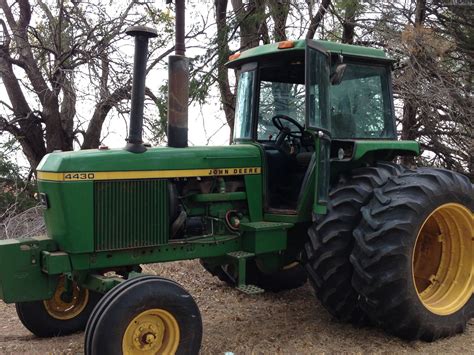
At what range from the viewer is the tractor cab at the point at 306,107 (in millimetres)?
4531

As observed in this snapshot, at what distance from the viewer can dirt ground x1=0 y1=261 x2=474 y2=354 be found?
4367mm

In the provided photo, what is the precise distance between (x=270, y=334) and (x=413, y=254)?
135 centimetres

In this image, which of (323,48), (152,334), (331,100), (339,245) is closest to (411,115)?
(331,100)

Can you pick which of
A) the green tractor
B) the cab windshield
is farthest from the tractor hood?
the cab windshield

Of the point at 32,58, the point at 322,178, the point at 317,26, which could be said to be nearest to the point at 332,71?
the point at 322,178

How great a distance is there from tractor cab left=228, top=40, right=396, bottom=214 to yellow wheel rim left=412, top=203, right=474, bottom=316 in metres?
0.94

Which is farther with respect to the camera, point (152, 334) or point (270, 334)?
point (270, 334)

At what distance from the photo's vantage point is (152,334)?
3729 millimetres

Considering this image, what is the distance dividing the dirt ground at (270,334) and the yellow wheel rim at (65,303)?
206 mm

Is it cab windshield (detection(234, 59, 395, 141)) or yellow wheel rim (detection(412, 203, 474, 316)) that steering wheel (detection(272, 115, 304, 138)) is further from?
yellow wheel rim (detection(412, 203, 474, 316))

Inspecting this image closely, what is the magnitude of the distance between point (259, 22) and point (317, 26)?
927 mm

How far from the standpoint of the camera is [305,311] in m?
5.43

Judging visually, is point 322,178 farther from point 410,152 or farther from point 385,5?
point 385,5

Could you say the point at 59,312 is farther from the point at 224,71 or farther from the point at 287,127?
the point at 224,71
